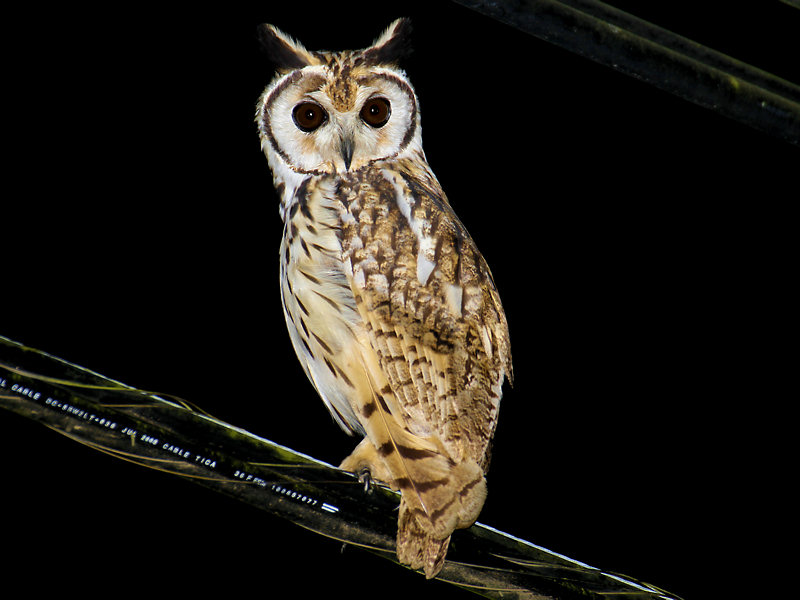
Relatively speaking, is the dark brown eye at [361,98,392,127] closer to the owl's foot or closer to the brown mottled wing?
the brown mottled wing

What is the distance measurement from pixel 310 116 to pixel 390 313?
3.00 ft

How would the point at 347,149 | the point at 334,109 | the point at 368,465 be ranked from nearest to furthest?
the point at 368,465
the point at 347,149
the point at 334,109

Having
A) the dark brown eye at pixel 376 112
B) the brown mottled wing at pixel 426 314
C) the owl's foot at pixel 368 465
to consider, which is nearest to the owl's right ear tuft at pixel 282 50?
the dark brown eye at pixel 376 112

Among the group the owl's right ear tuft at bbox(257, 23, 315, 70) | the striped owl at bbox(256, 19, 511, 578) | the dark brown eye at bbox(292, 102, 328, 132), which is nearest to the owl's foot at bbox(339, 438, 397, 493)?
the striped owl at bbox(256, 19, 511, 578)

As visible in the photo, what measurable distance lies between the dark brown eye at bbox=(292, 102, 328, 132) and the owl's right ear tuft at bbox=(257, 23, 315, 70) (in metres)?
0.25

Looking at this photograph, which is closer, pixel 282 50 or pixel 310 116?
pixel 310 116

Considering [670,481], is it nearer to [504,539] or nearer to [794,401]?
[794,401]

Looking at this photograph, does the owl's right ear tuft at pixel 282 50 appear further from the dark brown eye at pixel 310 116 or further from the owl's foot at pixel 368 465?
the owl's foot at pixel 368 465

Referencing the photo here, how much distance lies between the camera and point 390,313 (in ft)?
7.57

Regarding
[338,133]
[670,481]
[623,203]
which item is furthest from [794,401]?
[338,133]

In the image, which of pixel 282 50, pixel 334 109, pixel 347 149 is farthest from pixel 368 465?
pixel 282 50

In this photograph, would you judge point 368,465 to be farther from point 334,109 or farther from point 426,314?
point 334,109

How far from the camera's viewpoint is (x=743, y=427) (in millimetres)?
5043

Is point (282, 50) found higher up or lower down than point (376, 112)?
higher up
